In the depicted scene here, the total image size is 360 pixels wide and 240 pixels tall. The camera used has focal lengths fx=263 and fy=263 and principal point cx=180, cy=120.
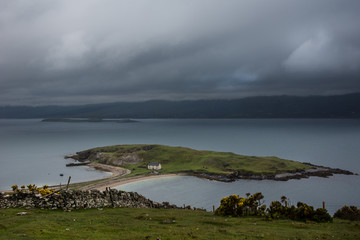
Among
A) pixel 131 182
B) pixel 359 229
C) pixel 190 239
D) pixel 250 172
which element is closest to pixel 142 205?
pixel 190 239

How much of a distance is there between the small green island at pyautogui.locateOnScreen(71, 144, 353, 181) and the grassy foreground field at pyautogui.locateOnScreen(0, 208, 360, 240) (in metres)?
98.0

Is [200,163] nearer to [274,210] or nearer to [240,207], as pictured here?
[240,207]

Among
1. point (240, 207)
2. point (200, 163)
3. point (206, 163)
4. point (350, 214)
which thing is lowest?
point (200, 163)

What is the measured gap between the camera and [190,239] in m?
20.9

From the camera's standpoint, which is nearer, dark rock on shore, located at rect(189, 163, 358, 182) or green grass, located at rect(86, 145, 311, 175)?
dark rock on shore, located at rect(189, 163, 358, 182)

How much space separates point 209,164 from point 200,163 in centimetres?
534

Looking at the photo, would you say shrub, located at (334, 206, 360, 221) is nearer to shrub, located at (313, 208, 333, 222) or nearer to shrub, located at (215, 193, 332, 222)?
shrub, located at (215, 193, 332, 222)

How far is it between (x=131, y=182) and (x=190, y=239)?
99869 millimetres

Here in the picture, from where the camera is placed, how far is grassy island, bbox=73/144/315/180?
13300 centimetres

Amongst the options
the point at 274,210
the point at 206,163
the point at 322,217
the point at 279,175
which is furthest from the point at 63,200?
the point at 206,163

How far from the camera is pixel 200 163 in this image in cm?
14912

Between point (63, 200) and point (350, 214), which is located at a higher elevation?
point (63, 200)

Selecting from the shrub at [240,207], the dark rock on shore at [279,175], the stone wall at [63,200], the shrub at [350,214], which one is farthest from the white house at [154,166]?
the shrub at [350,214]

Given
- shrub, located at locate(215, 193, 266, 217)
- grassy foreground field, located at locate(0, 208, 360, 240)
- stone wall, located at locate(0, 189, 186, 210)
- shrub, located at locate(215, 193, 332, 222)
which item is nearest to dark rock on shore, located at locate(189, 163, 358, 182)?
shrub, located at locate(215, 193, 266, 217)
